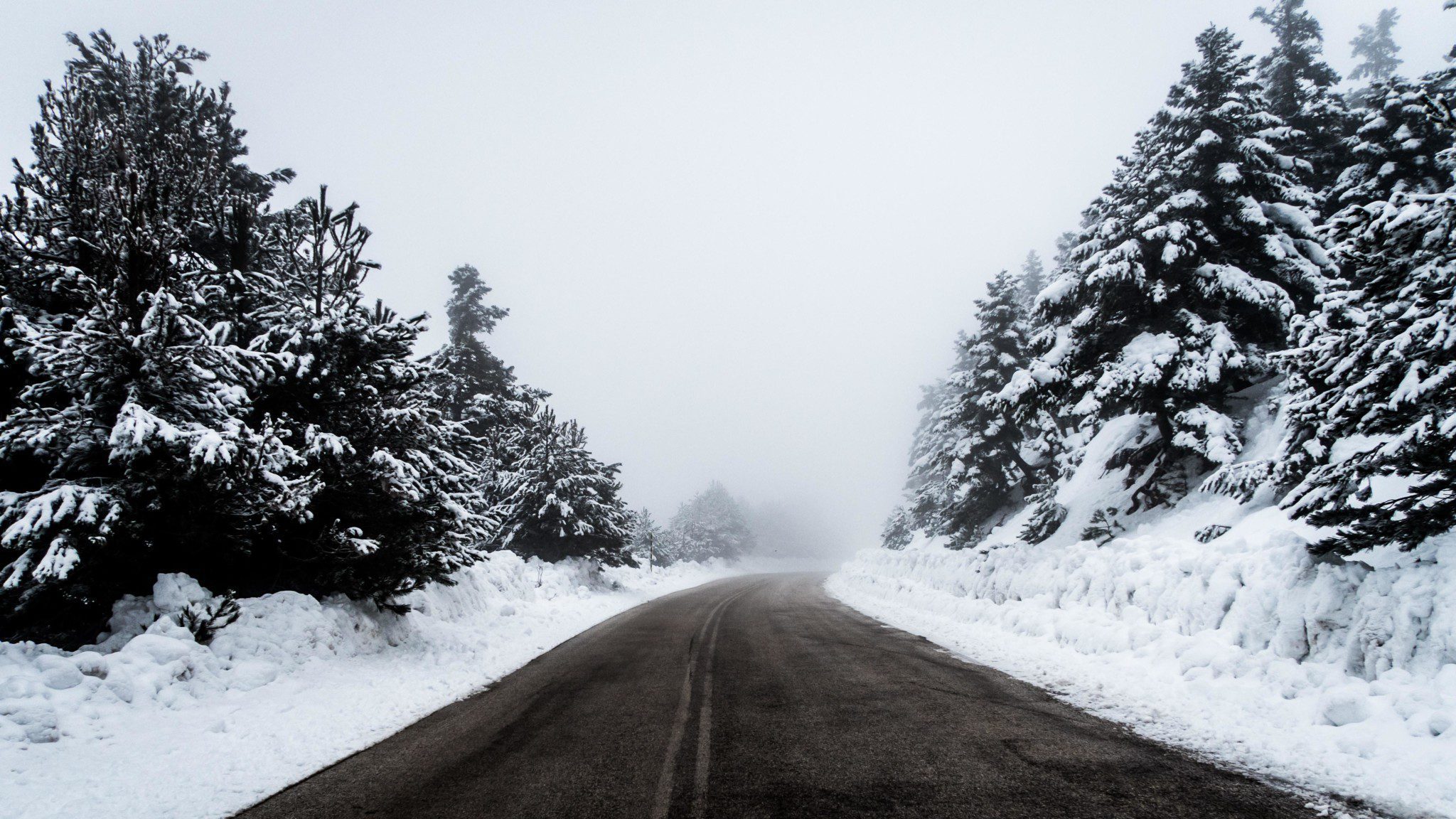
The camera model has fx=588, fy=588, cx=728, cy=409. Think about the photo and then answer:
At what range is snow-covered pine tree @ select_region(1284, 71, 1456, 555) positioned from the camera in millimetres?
5418

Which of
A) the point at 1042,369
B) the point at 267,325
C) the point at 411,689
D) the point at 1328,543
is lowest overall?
the point at 411,689

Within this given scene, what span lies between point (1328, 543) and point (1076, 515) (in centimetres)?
1039

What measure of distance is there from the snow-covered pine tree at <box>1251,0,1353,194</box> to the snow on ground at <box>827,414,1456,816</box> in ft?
46.5

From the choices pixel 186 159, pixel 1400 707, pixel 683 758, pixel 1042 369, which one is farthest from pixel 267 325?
pixel 1042 369

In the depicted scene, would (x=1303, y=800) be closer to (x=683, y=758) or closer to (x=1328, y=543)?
(x=1328, y=543)

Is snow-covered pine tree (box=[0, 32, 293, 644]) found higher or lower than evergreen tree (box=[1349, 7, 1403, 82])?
lower

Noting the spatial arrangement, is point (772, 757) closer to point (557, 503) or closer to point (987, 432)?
point (557, 503)

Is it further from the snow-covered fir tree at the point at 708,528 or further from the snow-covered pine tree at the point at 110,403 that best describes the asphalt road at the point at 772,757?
the snow-covered fir tree at the point at 708,528

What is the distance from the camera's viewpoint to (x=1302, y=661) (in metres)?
6.12

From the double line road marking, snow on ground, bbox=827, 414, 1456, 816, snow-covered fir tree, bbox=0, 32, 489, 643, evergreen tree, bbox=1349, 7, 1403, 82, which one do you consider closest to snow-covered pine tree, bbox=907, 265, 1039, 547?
snow on ground, bbox=827, 414, 1456, 816

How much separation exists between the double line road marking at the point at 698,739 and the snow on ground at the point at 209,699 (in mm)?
2986

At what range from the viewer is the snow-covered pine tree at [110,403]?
5.95 meters

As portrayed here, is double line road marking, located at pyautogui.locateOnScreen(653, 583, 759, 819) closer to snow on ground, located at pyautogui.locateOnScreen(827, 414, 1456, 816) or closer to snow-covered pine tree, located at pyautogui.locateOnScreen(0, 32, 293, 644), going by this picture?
snow on ground, located at pyautogui.locateOnScreen(827, 414, 1456, 816)

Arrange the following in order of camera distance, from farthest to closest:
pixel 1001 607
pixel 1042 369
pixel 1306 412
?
pixel 1042 369 < pixel 1001 607 < pixel 1306 412
